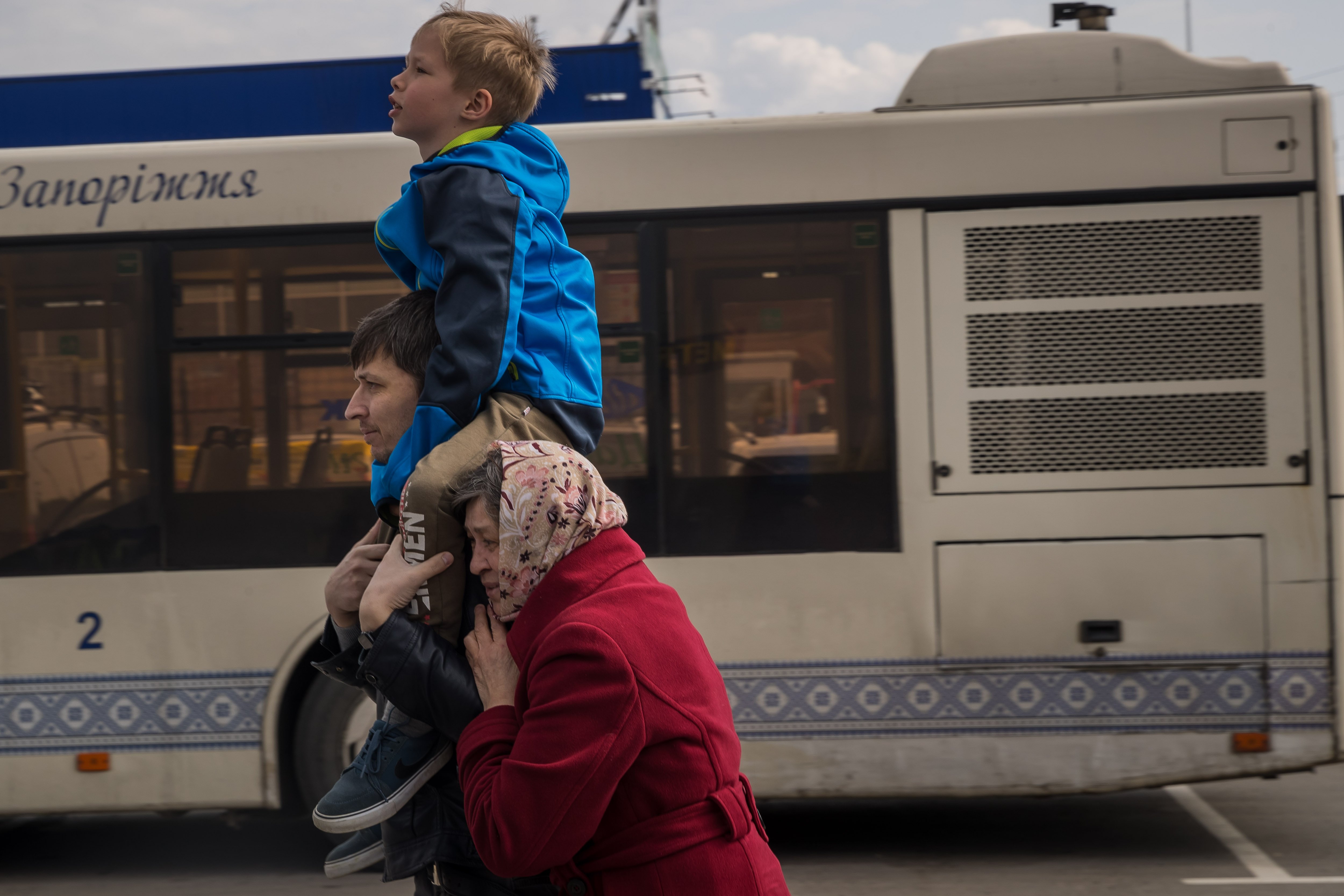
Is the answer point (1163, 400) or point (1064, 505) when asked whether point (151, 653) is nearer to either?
point (1064, 505)

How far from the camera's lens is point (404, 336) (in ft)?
6.24

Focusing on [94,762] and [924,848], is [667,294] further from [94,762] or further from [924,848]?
[94,762]

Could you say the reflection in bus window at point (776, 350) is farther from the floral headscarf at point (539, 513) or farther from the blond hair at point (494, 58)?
the floral headscarf at point (539, 513)

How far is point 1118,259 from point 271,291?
3.26 m

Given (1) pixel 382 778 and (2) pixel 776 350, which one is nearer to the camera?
(1) pixel 382 778

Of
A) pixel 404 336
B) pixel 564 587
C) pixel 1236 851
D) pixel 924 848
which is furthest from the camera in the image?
pixel 924 848

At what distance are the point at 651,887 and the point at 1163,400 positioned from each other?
3.65 metres

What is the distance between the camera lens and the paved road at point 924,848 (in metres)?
4.90

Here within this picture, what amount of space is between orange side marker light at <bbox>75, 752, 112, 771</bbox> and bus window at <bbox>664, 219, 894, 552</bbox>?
7.73 ft

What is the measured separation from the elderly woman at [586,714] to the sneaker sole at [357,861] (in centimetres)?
33

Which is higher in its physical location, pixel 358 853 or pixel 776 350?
pixel 776 350

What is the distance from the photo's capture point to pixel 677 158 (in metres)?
4.88

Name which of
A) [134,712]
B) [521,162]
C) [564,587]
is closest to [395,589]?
[564,587]

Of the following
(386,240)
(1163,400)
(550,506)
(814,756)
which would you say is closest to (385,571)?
(550,506)
